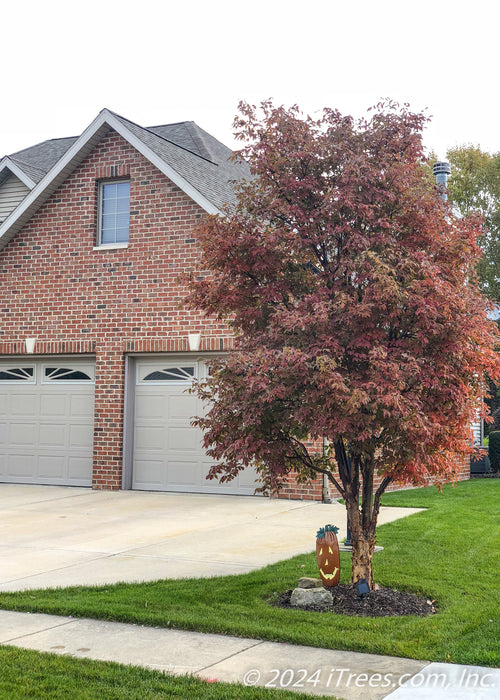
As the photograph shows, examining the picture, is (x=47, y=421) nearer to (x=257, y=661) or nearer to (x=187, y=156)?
(x=187, y=156)

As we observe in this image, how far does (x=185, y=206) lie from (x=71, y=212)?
2.73m

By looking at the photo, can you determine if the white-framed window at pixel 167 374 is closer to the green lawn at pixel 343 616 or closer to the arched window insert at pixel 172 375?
the arched window insert at pixel 172 375

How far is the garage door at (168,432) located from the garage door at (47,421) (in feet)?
3.79

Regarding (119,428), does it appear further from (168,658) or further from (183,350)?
(168,658)

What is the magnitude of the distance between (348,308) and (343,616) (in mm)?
2441

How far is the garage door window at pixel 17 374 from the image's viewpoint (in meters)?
16.9

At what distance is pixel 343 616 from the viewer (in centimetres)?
624

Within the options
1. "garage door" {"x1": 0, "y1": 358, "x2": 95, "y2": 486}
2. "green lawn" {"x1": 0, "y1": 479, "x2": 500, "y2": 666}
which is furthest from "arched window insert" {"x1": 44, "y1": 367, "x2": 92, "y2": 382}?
"green lawn" {"x1": 0, "y1": 479, "x2": 500, "y2": 666}

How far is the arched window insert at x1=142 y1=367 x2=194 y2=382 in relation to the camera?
15.4 meters

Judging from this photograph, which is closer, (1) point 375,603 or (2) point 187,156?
(1) point 375,603

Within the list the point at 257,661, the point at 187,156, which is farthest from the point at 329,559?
the point at 187,156

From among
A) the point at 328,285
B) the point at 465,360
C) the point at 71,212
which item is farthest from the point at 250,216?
the point at 71,212

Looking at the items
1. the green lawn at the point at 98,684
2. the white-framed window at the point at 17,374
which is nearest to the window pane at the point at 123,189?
the white-framed window at the point at 17,374

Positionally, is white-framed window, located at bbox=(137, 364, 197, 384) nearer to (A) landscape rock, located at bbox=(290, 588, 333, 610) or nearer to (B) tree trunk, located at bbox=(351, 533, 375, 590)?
(B) tree trunk, located at bbox=(351, 533, 375, 590)
